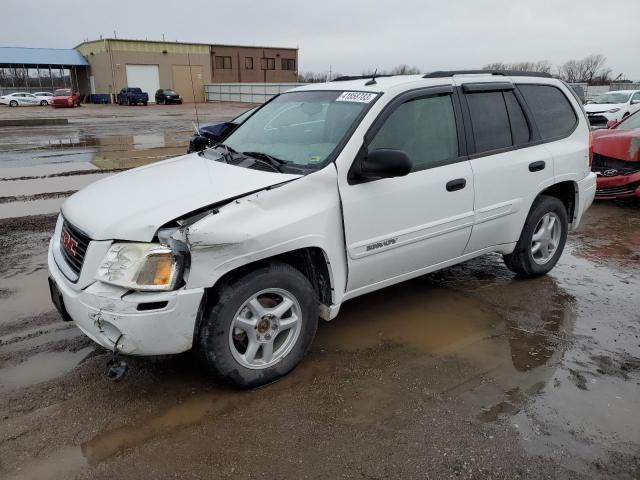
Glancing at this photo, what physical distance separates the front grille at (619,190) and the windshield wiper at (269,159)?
6824 millimetres

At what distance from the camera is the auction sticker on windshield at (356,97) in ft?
12.1

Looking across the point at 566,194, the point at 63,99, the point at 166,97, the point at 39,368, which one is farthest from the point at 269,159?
the point at 166,97

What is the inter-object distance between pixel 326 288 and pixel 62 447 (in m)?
1.76

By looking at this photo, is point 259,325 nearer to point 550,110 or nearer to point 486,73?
point 486,73

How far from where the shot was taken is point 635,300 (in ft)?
15.2

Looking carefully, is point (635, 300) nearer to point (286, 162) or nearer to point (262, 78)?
Answer: point (286, 162)

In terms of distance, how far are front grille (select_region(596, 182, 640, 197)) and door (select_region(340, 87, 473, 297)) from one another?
5.48 m

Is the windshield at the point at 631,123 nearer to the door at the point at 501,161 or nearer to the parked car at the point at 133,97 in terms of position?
the door at the point at 501,161

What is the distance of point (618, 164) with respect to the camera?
27.3 ft

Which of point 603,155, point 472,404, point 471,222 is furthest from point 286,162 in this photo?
point 603,155

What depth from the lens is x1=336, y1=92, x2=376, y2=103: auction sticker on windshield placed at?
12.1ft

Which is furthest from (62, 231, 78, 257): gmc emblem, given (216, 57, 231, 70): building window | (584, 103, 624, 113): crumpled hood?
(216, 57, 231, 70): building window

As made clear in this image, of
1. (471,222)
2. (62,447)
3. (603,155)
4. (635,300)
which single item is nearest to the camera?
(62,447)

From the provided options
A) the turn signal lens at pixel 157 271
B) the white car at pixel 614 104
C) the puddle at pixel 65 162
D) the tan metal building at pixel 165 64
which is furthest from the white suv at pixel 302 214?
the tan metal building at pixel 165 64
